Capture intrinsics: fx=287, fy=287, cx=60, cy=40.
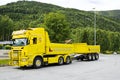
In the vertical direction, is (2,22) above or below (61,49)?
above

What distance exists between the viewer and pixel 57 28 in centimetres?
5672

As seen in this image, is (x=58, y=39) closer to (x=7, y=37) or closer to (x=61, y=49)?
(x=61, y=49)

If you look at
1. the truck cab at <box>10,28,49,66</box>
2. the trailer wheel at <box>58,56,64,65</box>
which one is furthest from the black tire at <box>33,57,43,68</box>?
the trailer wheel at <box>58,56,64,65</box>

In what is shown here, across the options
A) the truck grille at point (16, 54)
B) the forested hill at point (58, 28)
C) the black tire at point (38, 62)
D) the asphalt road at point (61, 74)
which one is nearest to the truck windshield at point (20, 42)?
the truck grille at point (16, 54)

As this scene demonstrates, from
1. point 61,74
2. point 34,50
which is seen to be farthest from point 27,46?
point 61,74

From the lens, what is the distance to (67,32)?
5691cm

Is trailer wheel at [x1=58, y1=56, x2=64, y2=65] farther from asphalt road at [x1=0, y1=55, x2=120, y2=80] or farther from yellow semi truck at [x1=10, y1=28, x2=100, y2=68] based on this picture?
asphalt road at [x1=0, y1=55, x2=120, y2=80]

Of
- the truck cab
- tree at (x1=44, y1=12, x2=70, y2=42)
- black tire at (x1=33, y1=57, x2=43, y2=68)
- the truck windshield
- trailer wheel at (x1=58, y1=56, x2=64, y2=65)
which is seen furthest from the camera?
tree at (x1=44, y1=12, x2=70, y2=42)

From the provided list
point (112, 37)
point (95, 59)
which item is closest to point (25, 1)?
point (112, 37)

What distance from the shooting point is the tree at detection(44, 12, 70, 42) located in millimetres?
56125

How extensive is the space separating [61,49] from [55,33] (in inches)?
1138

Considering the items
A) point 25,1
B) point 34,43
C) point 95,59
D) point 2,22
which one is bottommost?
point 95,59

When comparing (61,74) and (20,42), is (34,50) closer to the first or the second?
(20,42)

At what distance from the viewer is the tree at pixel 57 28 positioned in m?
56.1
